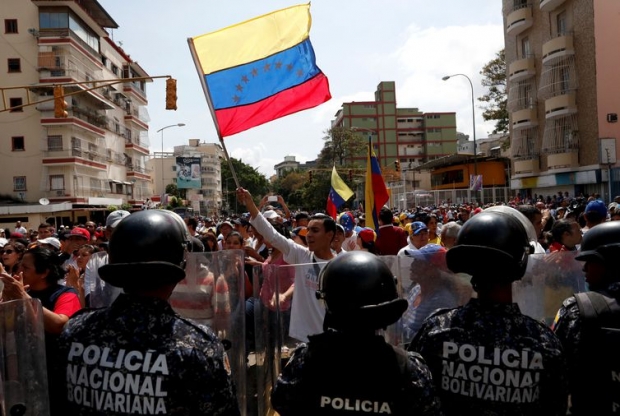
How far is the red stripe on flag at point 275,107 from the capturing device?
6.77m

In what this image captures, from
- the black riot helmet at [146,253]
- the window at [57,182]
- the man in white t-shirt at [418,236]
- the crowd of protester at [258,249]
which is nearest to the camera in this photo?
the black riot helmet at [146,253]

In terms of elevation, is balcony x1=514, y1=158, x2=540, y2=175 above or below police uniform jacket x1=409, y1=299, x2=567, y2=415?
above

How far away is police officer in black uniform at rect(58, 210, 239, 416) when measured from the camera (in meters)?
2.16

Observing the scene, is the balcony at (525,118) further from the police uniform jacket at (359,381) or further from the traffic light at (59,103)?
the police uniform jacket at (359,381)

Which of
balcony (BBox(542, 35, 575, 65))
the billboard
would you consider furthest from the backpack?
the billboard

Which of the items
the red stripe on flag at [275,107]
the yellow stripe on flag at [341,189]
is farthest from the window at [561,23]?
the red stripe on flag at [275,107]

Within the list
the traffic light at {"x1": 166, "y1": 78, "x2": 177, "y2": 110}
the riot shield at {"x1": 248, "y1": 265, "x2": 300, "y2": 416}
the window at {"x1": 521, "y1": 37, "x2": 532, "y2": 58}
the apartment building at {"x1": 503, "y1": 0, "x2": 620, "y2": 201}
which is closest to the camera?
the riot shield at {"x1": 248, "y1": 265, "x2": 300, "y2": 416}

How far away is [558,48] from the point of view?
3494cm

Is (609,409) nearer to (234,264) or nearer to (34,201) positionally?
(234,264)

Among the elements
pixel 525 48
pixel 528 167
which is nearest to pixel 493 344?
pixel 528 167

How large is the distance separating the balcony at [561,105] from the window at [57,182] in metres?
34.8

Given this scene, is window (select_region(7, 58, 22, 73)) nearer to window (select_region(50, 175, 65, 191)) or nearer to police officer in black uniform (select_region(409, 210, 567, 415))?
window (select_region(50, 175, 65, 191))

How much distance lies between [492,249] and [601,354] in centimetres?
70

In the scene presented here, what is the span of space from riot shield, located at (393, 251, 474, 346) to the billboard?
63.6 metres
